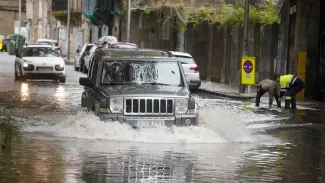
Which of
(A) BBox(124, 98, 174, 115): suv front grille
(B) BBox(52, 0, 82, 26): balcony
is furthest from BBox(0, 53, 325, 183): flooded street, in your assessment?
(B) BBox(52, 0, 82, 26): balcony

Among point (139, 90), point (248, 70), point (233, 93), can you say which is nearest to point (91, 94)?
point (139, 90)

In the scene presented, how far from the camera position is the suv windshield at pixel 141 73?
17391 millimetres

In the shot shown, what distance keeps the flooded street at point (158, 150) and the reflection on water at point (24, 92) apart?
352 centimetres

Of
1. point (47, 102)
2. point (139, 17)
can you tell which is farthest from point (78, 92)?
point (139, 17)

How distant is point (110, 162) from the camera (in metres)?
13.2

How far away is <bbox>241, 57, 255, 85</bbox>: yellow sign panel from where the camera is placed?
33000mm

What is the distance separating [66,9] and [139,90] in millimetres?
63704

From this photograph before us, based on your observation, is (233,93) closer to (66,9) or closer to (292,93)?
(292,93)

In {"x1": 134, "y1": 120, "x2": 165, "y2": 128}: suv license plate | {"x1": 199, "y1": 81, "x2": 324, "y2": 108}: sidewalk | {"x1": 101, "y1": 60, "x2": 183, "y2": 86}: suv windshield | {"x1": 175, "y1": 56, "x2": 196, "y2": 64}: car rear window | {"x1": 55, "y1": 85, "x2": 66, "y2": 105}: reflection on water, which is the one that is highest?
{"x1": 101, "y1": 60, "x2": 183, "y2": 86}: suv windshield

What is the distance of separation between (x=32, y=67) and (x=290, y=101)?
12.9 m

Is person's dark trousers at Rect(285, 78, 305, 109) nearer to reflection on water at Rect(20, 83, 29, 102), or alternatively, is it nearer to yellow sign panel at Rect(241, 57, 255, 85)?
yellow sign panel at Rect(241, 57, 255, 85)

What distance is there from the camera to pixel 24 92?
30.5 meters

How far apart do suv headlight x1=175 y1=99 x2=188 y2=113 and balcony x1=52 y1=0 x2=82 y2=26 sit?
61778mm

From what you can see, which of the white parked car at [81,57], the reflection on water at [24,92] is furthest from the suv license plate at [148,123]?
the white parked car at [81,57]
